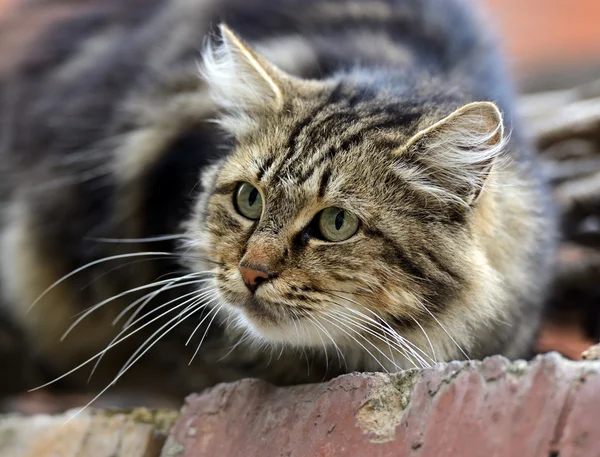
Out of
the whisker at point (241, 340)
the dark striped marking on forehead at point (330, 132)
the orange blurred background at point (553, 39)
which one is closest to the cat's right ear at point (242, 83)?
the dark striped marking on forehead at point (330, 132)

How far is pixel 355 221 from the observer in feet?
4.66

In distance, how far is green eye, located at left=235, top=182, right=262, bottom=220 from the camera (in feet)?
4.97

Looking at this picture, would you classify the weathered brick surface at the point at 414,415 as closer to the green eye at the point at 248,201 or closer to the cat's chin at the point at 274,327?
the cat's chin at the point at 274,327

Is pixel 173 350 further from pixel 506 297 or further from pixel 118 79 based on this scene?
pixel 506 297

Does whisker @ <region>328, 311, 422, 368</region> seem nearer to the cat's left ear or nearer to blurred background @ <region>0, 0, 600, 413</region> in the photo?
the cat's left ear

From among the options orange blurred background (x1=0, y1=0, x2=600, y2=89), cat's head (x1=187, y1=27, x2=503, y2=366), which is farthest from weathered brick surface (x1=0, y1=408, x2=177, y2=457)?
orange blurred background (x1=0, y1=0, x2=600, y2=89)

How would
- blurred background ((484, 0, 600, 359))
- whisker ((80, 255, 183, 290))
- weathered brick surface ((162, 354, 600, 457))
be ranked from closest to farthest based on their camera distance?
weathered brick surface ((162, 354, 600, 457)) → whisker ((80, 255, 183, 290)) → blurred background ((484, 0, 600, 359))

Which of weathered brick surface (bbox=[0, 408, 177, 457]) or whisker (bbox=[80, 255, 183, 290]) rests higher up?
whisker (bbox=[80, 255, 183, 290])

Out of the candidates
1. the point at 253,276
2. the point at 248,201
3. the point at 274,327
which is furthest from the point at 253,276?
the point at 248,201

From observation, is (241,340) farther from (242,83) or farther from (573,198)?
(573,198)

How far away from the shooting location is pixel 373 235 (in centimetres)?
141

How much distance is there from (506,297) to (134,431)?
0.79 m

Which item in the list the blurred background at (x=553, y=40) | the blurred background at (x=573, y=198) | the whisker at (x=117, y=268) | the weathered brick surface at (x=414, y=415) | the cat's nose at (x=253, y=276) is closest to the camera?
the weathered brick surface at (x=414, y=415)

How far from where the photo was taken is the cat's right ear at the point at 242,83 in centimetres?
163
